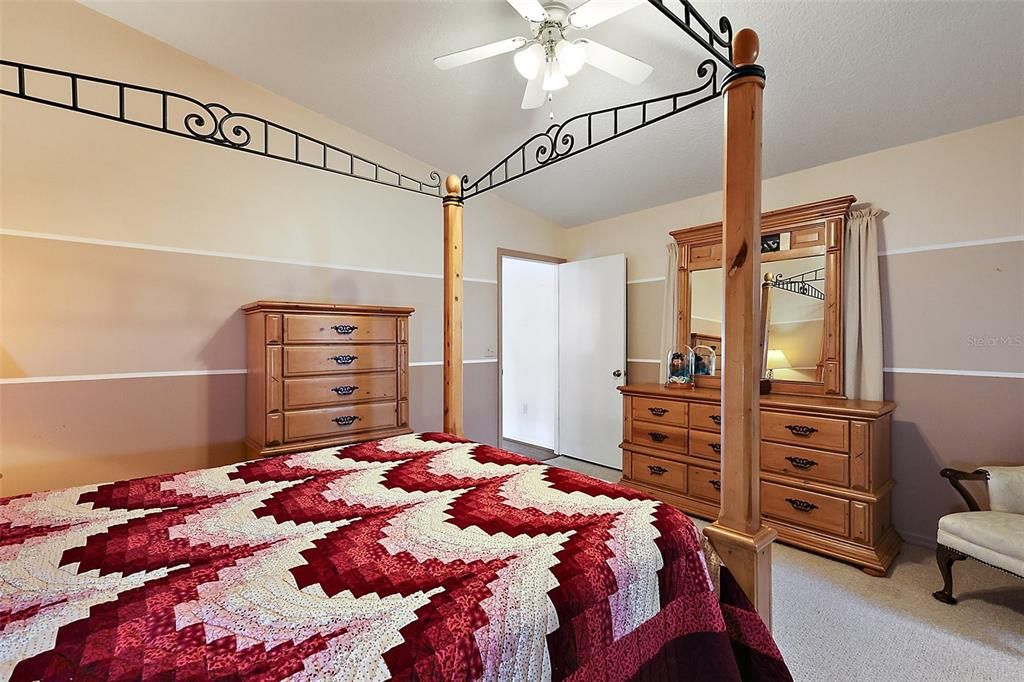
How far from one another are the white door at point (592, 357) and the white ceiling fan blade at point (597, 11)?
8.54ft

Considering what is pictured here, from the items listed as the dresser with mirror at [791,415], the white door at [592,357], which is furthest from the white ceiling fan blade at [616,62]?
the white door at [592,357]

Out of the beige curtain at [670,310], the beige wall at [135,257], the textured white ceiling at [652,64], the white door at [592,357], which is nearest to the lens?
the textured white ceiling at [652,64]

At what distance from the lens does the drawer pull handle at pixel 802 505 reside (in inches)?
106

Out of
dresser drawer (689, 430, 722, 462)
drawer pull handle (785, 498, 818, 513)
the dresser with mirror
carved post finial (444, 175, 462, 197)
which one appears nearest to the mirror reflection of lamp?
the dresser with mirror

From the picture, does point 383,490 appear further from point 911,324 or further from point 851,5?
point 911,324

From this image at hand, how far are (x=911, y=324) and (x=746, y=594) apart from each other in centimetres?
253

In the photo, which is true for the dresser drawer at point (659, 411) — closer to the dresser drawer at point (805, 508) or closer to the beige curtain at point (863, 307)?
the dresser drawer at point (805, 508)

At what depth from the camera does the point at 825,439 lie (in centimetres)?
263

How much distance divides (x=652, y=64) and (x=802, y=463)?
241cm

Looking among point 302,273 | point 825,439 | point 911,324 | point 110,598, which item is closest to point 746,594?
point 110,598

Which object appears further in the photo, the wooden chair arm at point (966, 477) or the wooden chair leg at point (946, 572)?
the wooden chair arm at point (966, 477)

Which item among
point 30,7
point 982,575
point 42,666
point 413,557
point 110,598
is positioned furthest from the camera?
point 982,575

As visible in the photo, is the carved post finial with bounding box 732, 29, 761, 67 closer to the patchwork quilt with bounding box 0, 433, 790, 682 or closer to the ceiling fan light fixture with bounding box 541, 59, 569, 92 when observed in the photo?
the ceiling fan light fixture with bounding box 541, 59, 569, 92

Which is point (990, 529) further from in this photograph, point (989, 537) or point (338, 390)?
point (338, 390)
